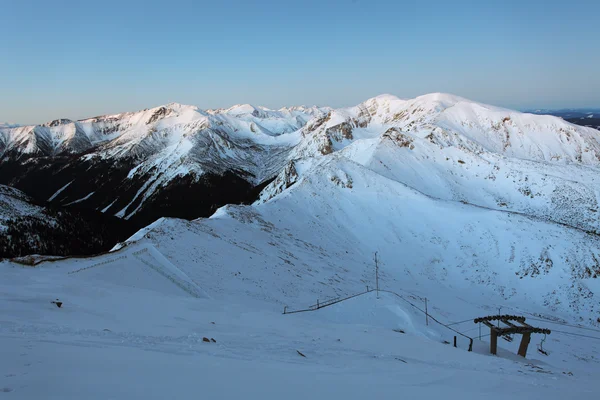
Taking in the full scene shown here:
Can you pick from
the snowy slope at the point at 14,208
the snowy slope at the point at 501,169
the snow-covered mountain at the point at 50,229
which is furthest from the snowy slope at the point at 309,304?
the snowy slope at the point at 14,208

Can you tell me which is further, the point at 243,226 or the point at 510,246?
the point at 510,246

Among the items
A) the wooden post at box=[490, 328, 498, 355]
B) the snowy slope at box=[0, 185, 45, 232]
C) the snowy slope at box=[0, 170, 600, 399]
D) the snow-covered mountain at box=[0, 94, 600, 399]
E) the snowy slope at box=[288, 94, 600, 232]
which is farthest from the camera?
the snowy slope at box=[0, 185, 45, 232]

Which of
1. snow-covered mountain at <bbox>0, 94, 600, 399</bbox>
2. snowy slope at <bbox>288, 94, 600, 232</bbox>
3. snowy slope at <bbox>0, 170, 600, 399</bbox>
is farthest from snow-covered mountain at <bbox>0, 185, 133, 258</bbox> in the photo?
snowy slope at <bbox>288, 94, 600, 232</bbox>

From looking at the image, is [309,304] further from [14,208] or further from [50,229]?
[14,208]

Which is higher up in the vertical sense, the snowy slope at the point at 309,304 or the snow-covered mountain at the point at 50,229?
the snowy slope at the point at 309,304

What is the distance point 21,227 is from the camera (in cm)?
10250

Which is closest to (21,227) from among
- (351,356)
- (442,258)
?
(442,258)

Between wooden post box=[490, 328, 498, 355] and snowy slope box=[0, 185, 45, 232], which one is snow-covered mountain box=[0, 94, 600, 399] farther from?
snowy slope box=[0, 185, 45, 232]

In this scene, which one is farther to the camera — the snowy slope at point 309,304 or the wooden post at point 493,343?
the wooden post at point 493,343

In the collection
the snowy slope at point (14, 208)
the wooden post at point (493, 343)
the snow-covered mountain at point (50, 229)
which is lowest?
the snow-covered mountain at point (50, 229)

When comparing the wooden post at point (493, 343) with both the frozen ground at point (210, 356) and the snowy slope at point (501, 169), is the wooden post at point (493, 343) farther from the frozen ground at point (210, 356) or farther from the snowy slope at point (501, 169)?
the snowy slope at point (501, 169)

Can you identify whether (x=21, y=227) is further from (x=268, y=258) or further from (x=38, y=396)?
(x=38, y=396)

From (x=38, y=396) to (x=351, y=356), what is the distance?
904 centimetres

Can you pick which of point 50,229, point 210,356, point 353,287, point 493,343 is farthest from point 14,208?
point 493,343
